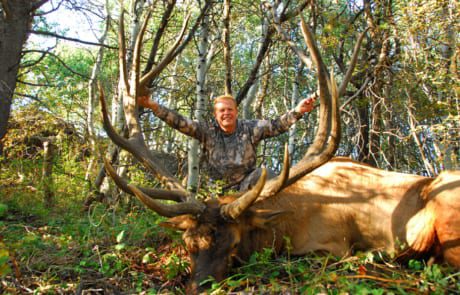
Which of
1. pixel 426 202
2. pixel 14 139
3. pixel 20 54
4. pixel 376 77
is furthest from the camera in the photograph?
pixel 376 77

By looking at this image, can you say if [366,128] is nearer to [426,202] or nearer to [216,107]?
[216,107]

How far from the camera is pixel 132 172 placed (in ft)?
25.9

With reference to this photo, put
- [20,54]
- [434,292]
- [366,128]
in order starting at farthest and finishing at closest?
[366,128] → [20,54] → [434,292]

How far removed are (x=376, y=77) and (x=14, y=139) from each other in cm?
721

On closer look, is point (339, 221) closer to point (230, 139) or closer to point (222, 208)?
point (222, 208)

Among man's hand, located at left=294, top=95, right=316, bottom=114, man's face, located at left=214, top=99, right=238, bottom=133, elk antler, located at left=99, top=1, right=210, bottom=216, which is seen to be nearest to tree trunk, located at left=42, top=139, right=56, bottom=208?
elk antler, located at left=99, top=1, right=210, bottom=216

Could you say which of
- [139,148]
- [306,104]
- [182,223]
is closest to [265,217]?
[182,223]

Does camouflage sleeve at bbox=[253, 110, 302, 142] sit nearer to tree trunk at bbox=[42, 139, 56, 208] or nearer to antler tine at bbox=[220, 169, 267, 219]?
antler tine at bbox=[220, 169, 267, 219]

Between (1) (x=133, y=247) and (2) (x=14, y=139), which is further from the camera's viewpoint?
(2) (x=14, y=139)

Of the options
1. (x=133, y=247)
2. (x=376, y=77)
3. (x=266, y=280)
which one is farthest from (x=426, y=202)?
(x=376, y=77)

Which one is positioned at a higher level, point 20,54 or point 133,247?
point 20,54

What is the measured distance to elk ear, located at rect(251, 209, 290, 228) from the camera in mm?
4281

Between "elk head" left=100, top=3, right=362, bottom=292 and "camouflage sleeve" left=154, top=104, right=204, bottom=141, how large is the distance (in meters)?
1.32

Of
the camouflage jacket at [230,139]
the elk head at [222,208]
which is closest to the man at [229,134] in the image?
the camouflage jacket at [230,139]
